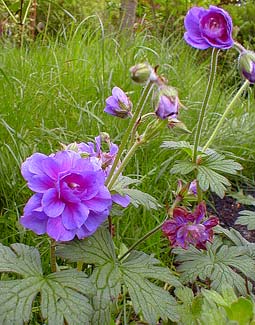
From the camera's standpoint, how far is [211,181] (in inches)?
47.7

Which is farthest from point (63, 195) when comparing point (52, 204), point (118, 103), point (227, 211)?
point (227, 211)

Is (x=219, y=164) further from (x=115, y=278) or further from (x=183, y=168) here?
(x=115, y=278)

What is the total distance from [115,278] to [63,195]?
0.52 ft

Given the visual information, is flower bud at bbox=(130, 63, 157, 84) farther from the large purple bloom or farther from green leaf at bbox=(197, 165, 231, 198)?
green leaf at bbox=(197, 165, 231, 198)

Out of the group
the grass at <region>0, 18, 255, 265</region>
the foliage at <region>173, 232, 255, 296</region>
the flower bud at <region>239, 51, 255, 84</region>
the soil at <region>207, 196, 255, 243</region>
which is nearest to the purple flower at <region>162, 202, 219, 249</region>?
the foliage at <region>173, 232, 255, 296</region>

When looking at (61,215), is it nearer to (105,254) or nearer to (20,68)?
(105,254)

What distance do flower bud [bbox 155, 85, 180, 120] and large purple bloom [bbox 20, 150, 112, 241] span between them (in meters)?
0.14

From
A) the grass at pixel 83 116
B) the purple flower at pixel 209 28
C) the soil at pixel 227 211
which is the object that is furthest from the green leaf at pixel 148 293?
the soil at pixel 227 211

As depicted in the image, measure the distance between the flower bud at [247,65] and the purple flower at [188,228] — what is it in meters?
0.28

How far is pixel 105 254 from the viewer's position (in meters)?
1.00

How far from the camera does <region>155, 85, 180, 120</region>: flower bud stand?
2.94ft

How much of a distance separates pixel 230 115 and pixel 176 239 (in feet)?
7.37

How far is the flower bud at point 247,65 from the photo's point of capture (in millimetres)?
1161

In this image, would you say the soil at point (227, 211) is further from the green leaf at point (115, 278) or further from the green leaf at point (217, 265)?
the green leaf at point (115, 278)
